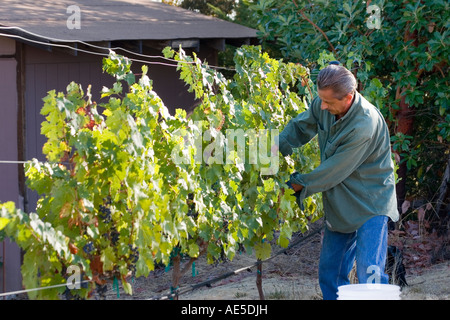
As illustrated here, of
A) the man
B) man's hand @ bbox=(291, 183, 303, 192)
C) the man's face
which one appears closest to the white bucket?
the man

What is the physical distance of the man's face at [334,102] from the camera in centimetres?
389

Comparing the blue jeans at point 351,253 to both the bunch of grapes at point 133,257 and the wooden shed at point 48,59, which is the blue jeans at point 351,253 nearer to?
the bunch of grapes at point 133,257

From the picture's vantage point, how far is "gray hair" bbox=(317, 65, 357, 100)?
3.83m

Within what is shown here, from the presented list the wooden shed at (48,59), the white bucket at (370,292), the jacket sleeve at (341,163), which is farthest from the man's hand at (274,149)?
the wooden shed at (48,59)

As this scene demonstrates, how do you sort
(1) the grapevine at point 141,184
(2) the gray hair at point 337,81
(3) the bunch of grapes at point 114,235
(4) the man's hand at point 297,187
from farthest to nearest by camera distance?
(4) the man's hand at point 297,187, (2) the gray hair at point 337,81, (3) the bunch of grapes at point 114,235, (1) the grapevine at point 141,184

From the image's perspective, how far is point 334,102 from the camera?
154 inches

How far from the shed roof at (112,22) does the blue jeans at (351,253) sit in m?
3.54

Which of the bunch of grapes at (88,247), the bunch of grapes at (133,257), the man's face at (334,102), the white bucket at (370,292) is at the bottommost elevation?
the white bucket at (370,292)

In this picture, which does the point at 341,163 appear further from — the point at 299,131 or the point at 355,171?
the point at 299,131

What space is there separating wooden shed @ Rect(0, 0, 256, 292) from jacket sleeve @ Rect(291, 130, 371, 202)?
2.87 m
